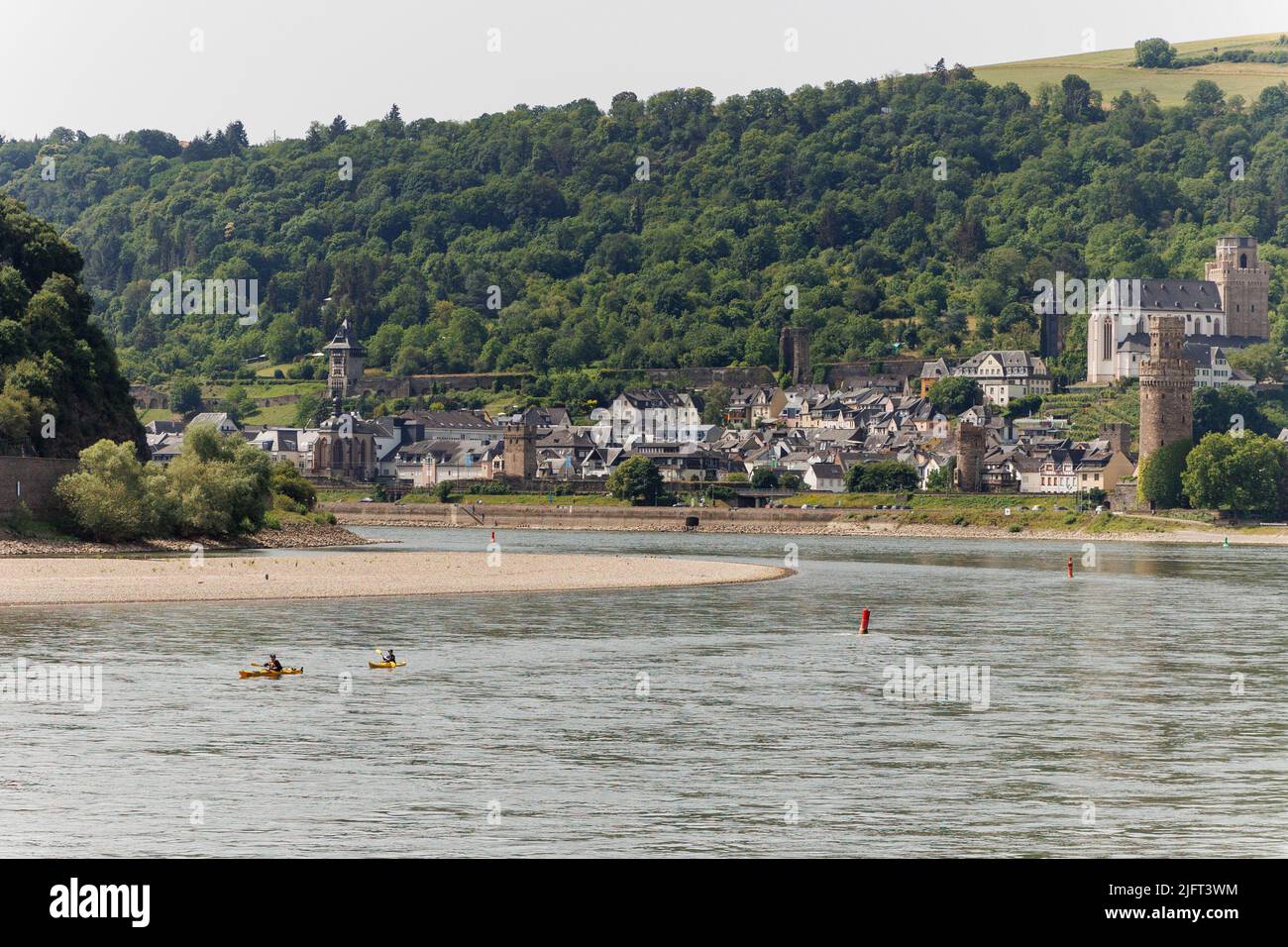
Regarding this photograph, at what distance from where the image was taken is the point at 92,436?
9256 centimetres

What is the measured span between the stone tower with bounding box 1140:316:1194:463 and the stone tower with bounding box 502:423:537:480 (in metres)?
57.7

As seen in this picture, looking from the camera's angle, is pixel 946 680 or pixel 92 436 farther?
pixel 92 436

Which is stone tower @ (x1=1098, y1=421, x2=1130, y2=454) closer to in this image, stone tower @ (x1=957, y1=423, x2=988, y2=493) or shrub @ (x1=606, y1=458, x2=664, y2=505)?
stone tower @ (x1=957, y1=423, x2=988, y2=493)

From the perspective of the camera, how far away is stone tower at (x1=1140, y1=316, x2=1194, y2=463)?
15588 cm

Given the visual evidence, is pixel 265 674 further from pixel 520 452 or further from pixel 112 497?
pixel 520 452

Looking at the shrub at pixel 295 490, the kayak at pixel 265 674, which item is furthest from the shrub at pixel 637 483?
the kayak at pixel 265 674

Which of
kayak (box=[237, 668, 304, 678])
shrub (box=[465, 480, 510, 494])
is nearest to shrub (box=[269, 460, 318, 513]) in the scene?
shrub (box=[465, 480, 510, 494])

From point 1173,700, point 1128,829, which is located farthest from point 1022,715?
point 1128,829

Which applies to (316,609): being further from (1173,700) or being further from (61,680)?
(1173,700)

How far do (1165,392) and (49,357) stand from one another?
328 feet
